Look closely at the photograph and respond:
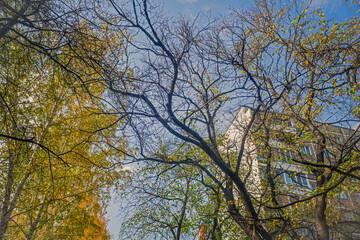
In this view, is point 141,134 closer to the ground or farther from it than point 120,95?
closer to the ground

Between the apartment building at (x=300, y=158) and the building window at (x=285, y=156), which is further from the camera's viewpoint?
the building window at (x=285, y=156)

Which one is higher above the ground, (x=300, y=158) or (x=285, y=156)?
(x=300, y=158)

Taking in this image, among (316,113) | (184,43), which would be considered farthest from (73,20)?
(316,113)

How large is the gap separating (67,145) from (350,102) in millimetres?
9082

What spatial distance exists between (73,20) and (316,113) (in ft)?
25.0

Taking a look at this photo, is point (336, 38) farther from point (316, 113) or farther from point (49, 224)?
point (49, 224)

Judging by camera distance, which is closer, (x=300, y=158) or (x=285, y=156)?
(x=285, y=156)

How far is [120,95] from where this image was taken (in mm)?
5539

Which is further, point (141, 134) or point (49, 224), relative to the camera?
point (49, 224)

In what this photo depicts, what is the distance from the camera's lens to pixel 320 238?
5.73 m

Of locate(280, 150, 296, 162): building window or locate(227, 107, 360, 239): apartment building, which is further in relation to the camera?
locate(280, 150, 296, 162): building window

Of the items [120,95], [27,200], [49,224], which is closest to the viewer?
[120,95]

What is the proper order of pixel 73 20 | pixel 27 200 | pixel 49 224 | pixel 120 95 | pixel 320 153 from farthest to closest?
pixel 49 224, pixel 27 200, pixel 320 153, pixel 120 95, pixel 73 20

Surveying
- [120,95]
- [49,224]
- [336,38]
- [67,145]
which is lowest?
[49,224]
